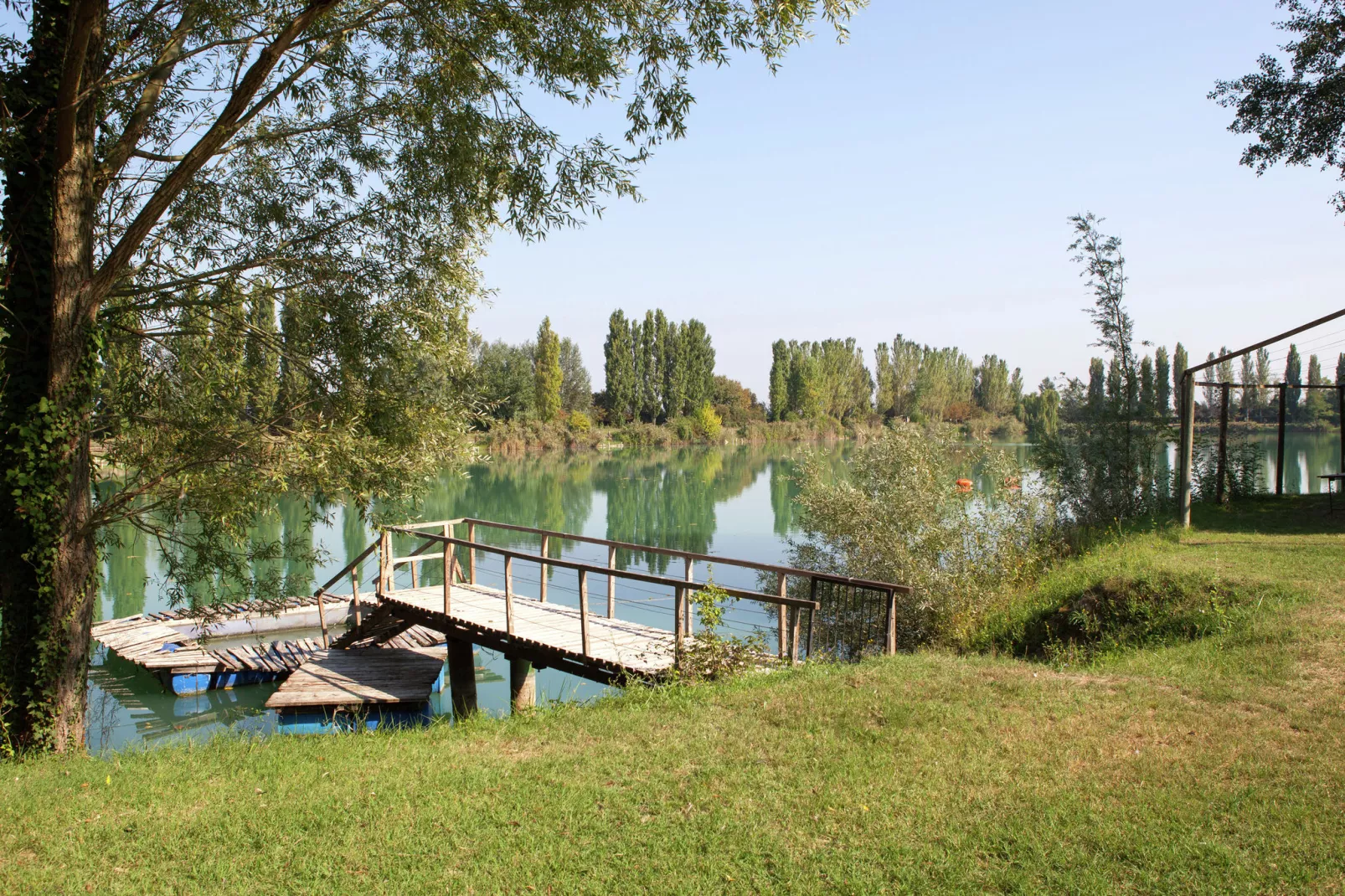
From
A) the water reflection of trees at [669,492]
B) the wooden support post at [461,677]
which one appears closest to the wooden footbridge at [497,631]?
the wooden support post at [461,677]

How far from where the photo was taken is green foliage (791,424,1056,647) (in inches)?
558

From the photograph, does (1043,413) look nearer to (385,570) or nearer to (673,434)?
(673,434)

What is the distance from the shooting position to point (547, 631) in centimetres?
1123

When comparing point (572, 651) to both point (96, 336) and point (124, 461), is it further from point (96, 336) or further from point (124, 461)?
point (96, 336)

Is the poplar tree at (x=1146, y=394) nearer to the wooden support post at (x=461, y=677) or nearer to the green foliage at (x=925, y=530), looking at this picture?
the green foliage at (x=925, y=530)

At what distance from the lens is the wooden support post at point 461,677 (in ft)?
43.8

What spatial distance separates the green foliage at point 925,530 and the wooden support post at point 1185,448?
6.86 feet

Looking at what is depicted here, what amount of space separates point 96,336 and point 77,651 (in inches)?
110

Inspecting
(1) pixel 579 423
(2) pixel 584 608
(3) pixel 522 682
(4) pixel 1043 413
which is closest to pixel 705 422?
(1) pixel 579 423

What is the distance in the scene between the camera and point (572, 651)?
10117 mm

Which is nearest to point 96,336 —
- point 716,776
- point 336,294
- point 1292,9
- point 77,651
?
point 336,294

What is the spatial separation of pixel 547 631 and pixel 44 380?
5.92m

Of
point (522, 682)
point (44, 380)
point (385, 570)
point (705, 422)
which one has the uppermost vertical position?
point (705, 422)

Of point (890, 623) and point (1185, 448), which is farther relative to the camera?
point (1185, 448)
